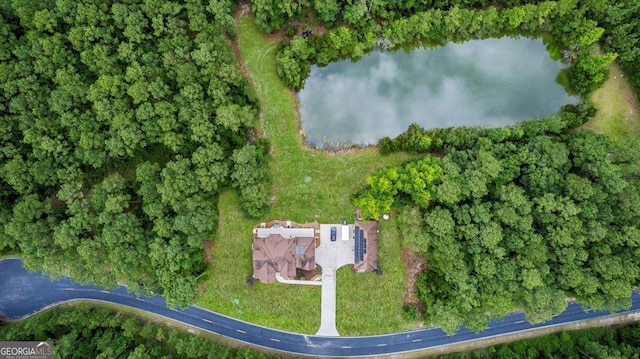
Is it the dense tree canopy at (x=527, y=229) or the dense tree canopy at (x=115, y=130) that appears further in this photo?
the dense tree canopy at (x=115, y=130)

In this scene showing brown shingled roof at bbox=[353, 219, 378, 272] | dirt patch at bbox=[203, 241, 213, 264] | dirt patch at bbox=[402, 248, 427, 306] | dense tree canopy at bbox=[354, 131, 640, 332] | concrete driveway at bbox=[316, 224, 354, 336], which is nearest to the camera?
dense tree canopy at bbox=[354, 131, 640, 332]

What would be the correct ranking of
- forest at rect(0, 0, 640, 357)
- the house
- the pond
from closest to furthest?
1. forest at rect(0, 0, 640, 357)
2. the house
3. the pond

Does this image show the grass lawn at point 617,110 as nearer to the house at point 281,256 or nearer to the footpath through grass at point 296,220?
the footpath through grass at point 296,220

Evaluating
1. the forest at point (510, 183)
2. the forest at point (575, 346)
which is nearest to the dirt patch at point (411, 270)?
the forest at point (510, 183)

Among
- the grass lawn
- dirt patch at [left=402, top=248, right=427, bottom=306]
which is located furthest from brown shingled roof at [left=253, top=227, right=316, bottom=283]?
the grass lawn

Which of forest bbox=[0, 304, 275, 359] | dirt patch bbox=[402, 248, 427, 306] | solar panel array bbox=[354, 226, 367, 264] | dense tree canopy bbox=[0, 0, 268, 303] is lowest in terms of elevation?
forest bbox=[0, 304, 275, 359]

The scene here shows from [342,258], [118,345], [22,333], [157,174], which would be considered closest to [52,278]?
[22,333]

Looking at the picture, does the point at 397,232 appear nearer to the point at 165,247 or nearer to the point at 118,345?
the point at 165,247

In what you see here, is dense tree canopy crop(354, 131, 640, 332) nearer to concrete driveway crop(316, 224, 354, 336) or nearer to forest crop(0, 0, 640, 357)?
forest crop(0, 0, 640, 357)
